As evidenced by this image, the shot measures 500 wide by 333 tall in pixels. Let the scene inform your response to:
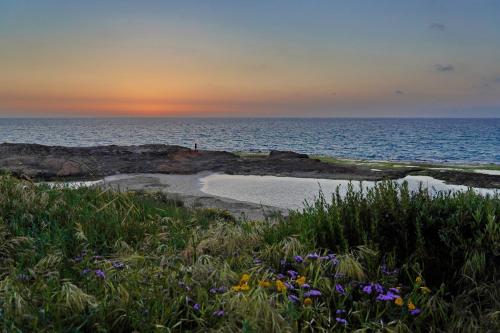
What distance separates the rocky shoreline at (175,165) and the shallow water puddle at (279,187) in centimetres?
148

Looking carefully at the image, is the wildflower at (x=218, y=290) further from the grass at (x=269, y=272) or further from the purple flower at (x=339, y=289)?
the purple flower at (x=339, y=289)

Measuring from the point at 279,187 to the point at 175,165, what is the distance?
9.25 m

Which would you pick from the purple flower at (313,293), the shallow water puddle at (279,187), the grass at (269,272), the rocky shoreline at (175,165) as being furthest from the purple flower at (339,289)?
the rocky shoreline at (175,165)

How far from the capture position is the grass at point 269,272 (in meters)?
4.07

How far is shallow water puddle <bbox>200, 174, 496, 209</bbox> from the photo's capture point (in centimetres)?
1920

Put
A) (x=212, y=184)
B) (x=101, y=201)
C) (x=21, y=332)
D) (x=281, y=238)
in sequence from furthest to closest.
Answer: (x=212, y=184)
(x=101, y=201)
(x=281, y=238)
(x=21, y=332)

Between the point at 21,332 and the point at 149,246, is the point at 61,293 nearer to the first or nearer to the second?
the point at 21,332

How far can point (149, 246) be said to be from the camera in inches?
274

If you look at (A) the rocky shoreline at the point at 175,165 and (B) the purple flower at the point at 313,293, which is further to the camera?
(A) the rocky shoreline at the point at 175,165

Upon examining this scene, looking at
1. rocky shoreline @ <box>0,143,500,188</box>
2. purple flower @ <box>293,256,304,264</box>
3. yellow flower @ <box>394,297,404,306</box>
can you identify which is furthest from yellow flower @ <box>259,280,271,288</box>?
rocky shoreline @ <box>0,143,500,188</box>

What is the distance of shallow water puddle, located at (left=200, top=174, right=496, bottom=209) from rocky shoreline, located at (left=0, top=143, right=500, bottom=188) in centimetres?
148

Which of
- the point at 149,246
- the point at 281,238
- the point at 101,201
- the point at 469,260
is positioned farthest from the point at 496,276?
the point at 101,201

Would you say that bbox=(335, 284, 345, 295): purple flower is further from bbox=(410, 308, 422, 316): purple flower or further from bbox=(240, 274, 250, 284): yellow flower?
bbox=(240, 274, 250, 284): yellow flower

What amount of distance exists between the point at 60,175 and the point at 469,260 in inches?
936
